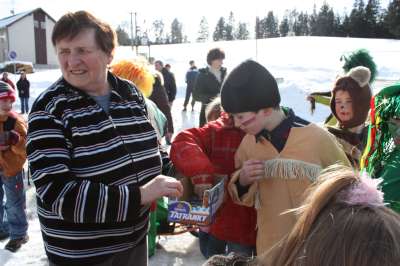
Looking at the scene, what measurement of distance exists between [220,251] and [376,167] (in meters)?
1.50

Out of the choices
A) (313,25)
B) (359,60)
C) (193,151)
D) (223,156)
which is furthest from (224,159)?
(313,25)

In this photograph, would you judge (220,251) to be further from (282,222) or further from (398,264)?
(398,264)

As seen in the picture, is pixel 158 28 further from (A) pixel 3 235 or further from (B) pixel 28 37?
(A) pixel 3 235

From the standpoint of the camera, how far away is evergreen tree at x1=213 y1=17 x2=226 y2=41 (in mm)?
82831

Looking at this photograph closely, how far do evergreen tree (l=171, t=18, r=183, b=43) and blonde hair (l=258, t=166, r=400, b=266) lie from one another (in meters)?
87.5

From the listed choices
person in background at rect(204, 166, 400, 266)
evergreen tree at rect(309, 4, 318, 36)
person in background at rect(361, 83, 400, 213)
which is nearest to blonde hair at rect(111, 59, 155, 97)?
person in background at rect(361, 83, 400, 213)

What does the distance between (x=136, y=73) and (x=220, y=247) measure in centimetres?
149

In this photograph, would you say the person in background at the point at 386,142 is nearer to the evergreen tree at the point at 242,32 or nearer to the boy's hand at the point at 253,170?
the boy's hand at the point at 253,170

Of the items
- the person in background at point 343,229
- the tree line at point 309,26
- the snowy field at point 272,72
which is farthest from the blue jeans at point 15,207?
the tree line at point 309,26

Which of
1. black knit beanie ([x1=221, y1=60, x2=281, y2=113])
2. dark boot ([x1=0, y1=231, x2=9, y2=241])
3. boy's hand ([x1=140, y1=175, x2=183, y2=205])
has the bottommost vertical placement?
dark boot ([x1=0, y1=231, x2=9, y2=241])

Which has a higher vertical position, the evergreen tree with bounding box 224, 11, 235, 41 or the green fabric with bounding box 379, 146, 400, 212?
the evergreen tree with bounding box 224, 11, 235, 41

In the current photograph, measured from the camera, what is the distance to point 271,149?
212cm

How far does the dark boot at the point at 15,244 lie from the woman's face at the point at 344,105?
3.28 meters

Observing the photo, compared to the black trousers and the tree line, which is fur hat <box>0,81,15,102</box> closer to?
the black trousers
